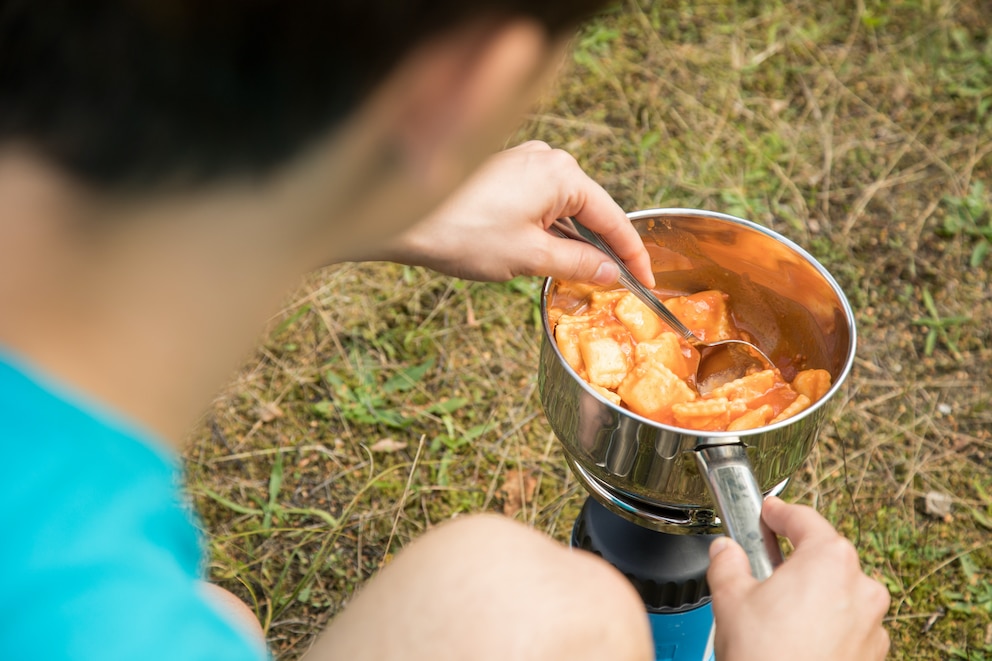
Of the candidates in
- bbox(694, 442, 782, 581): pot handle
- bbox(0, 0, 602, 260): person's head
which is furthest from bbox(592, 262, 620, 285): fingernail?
bbox(0, 0, 602, 260): person's head

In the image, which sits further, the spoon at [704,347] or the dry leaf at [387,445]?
the dry leaf at [387,445]

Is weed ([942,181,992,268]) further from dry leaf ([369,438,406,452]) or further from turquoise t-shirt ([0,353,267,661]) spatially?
turquoise t-shirt ([0,353,267,661])

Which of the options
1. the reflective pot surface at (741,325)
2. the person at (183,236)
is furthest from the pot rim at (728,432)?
the person at (183,236)

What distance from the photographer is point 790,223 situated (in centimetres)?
210

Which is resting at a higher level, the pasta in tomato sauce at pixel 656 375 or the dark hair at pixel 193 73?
the dark hair at pixel 193 73

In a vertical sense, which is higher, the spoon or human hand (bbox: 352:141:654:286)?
human hand (bbox: 352:141:654:286)

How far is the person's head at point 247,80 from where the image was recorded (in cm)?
49

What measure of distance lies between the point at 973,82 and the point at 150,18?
92.7 inches

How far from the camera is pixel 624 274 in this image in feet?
4.01

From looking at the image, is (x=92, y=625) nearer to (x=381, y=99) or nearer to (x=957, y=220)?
(x=381, y=99)

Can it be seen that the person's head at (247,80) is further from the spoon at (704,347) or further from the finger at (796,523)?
the spoon at (704,347)

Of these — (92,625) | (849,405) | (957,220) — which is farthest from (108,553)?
(957,220)

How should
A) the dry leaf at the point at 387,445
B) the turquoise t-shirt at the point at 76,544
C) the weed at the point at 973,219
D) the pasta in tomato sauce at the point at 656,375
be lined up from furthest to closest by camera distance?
the weed at the point at 973,219 → the dry leaf at the point at 387,445 → the pasta in tomato sauce at the point at 656,375 → the turquoise t-shirt at the point at 76,544

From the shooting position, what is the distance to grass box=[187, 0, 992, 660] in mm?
1660
